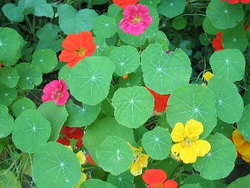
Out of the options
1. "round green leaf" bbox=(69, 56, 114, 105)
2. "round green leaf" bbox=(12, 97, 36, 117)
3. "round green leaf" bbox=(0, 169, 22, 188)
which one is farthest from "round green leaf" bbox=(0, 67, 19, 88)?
"round green leaf" bbox=(69, 56, 114, 105)

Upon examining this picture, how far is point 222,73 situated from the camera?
183cm

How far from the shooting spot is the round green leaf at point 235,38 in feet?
7.64

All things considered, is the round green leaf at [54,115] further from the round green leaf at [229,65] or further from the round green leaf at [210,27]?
the round green leaf at [210,27]

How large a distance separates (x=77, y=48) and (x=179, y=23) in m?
1.07

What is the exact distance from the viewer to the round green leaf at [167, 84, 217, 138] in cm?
162

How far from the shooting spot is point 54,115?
6.13ft

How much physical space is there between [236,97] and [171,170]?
1.51 ft

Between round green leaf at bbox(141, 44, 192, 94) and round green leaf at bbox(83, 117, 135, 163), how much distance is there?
0.79 ft

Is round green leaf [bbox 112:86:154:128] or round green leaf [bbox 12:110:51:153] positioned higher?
round green leaf [bbox 112:86:154:128]

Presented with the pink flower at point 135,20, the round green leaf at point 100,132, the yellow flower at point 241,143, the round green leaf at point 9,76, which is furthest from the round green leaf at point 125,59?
the round green leaf at point 9,76

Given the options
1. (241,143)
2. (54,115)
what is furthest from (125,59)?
(241,143)

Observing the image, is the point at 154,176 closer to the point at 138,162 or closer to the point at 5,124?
the point at 138,162

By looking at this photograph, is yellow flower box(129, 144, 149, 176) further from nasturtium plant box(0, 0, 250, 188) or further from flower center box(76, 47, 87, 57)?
flower center box(76, 47, 87, 57)

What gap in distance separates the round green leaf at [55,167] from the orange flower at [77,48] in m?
0.41
